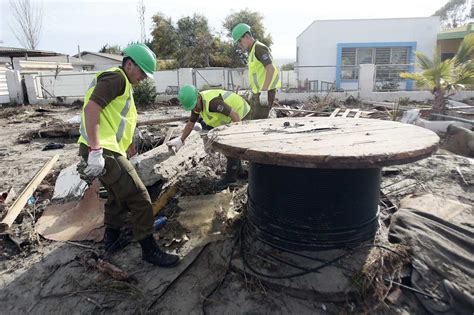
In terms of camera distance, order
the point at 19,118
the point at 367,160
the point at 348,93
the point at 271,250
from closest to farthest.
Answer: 1. the point at 367,160
2. the point at 271,250
3. the point at 19,118
4. the point at 348,93

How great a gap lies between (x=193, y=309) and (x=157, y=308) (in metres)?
0.25

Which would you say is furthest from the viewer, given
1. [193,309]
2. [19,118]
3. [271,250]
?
[19,118]

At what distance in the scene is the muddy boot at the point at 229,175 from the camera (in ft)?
14.6

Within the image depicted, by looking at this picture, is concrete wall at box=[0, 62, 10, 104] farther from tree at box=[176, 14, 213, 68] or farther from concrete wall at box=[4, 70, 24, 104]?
tree at box=[176, 14, 213, 68]

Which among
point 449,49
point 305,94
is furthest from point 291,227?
point 449,49

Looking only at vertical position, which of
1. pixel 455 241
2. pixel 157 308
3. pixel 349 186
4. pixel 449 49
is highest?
pixel 449 49

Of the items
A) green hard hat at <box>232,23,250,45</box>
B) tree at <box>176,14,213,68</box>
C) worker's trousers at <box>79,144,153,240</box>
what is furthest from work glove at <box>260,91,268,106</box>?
tree at <box>176,14,213,68</box>

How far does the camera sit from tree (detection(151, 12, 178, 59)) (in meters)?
29.4

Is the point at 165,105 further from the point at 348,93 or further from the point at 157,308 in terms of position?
the point at 157,308

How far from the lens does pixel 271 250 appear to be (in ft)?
9.22

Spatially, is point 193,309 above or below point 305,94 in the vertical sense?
below

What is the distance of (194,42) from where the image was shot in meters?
29.3

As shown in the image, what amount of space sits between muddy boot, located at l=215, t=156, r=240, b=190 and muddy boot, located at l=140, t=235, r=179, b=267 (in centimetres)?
163

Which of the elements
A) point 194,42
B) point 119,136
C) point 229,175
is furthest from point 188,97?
point 194,42
